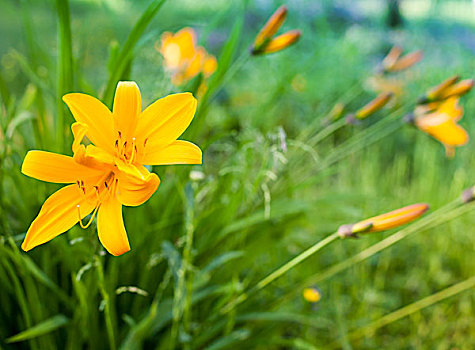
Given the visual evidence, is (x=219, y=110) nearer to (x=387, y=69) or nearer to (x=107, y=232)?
(x=387, y=69)

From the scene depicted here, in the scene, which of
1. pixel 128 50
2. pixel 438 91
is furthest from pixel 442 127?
pixel 128 50

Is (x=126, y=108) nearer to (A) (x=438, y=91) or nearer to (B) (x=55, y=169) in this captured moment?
(B) (x=55, y=169)

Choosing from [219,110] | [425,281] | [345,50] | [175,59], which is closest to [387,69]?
[175,59]

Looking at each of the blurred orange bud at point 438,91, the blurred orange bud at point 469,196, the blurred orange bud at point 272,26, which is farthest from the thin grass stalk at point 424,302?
the blurred orange bud at point 272,26

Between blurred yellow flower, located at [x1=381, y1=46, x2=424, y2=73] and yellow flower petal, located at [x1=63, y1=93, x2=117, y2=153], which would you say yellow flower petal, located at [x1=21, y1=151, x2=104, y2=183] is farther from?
blurred yellow flower, located at [x1=381, y1=46, x2=424, y2=73]

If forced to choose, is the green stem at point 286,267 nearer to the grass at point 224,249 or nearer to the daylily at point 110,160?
the grass at point 224,249

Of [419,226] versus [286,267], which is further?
[419,226]
